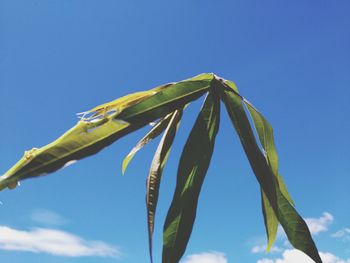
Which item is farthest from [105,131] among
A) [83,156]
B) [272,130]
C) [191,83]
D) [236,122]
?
[272,130]

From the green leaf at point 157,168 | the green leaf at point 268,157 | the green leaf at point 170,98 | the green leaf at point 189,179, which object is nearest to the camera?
the green leaf at point 170,98

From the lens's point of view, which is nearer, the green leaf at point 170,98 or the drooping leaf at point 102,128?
the drooping leaf at point 102,128

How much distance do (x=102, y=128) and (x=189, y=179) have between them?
492 millimetres

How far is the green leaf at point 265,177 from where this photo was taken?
1572 mm

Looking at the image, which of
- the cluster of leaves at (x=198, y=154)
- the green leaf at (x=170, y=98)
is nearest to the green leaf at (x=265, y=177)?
the cluster of leaves at (x=198, y=154)

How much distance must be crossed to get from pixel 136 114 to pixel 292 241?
742 mm

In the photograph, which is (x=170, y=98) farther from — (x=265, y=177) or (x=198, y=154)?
(x=265, y=177)

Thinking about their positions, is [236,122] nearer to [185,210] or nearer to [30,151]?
[185,210]

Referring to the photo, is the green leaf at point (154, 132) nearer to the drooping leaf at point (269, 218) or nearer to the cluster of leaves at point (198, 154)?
the cluster of leaves at point (198, 154)

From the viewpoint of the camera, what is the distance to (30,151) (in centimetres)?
111

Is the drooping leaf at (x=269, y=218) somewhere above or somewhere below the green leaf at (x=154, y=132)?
below

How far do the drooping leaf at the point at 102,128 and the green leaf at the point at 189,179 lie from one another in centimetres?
14

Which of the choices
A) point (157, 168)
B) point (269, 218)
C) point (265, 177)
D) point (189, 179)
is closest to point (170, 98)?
point (157, 168)

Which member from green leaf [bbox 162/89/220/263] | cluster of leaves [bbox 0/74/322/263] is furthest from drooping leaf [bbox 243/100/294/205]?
green leaf [bbox 162/89/220/263]
